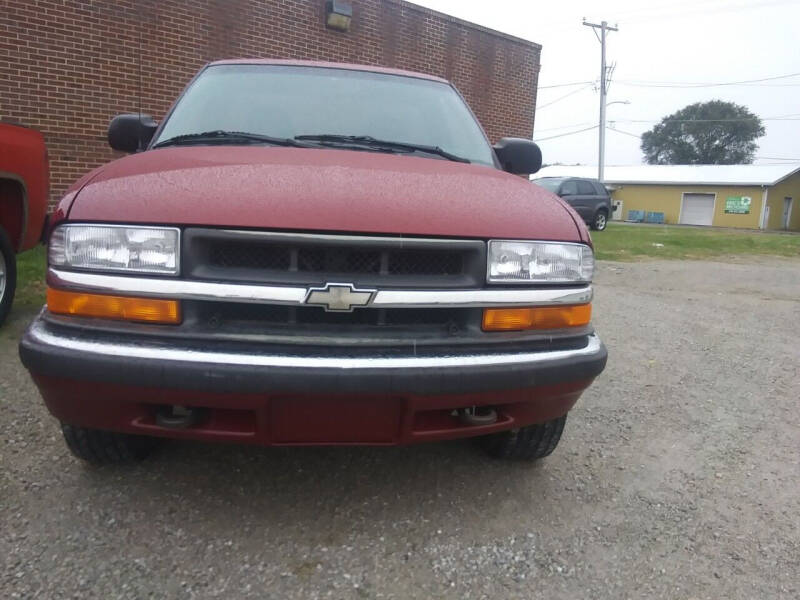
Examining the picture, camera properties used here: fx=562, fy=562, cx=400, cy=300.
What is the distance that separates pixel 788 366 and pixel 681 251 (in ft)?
31.4

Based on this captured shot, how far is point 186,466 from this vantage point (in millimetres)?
2268

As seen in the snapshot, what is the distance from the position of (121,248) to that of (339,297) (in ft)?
2.12

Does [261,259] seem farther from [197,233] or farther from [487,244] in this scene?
[487,244]

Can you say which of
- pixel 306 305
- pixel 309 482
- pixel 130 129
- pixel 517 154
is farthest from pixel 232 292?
pixel 517 154

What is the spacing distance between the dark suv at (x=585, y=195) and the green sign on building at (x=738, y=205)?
22.0 meters

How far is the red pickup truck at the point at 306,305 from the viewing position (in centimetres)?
158

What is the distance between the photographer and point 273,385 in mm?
1542

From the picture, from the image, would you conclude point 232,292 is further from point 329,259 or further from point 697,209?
point 697,209

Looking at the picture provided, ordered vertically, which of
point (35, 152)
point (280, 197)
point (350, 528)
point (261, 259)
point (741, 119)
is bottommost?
point (350, 528)

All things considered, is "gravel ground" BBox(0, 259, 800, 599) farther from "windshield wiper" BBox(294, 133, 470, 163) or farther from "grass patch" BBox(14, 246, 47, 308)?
"grass patch" BBox(14, 246, 47, 308)

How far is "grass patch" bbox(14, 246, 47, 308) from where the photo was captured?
457 cm

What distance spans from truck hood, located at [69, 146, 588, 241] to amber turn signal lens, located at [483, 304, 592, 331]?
235mm

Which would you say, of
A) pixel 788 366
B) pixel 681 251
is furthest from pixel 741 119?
pixel 788 366

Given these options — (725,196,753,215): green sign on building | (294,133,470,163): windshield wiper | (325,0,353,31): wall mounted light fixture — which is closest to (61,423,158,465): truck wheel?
(294,133,470,163): windshield wiper
